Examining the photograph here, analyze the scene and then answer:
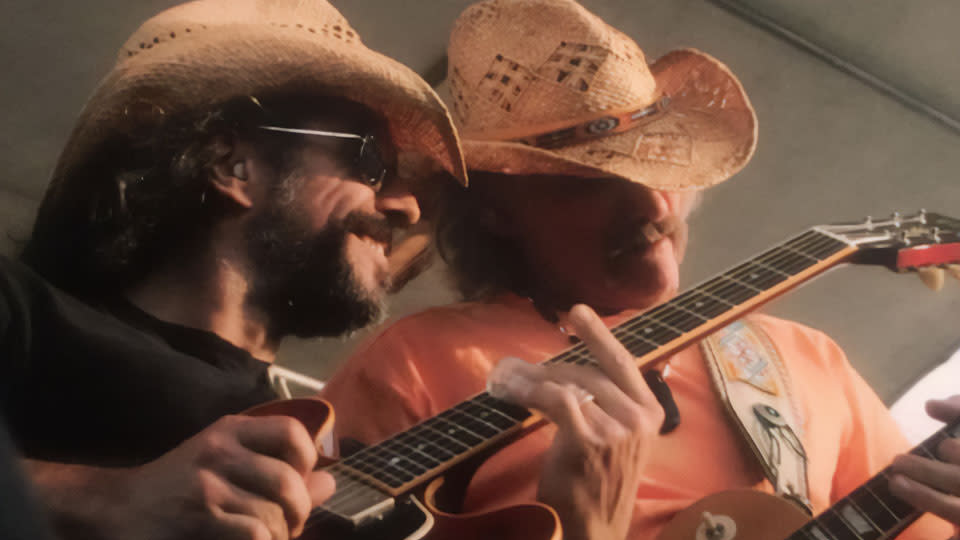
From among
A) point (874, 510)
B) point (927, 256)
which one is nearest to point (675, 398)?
point (874, 510)

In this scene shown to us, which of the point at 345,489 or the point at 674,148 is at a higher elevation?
the point at 674,148

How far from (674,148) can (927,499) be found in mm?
369

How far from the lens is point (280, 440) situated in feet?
1.54

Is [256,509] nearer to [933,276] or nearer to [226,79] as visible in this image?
[226,79]

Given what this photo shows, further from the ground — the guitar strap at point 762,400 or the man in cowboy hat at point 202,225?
the man in cowboy hat at point 202,225

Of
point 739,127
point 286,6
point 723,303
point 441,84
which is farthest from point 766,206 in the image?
point 286,6

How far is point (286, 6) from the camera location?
27.8 inches

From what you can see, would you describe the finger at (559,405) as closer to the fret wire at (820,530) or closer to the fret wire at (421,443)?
the fret wire at (421,443)

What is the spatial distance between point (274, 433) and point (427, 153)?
33 centimetres

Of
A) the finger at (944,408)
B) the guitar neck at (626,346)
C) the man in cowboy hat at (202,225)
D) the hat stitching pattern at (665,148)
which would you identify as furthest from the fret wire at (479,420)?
the finger at (944,408)

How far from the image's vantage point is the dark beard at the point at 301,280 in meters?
0.63

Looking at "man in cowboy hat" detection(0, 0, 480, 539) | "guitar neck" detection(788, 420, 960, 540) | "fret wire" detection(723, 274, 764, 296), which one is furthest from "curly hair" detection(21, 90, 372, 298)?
"guitar neck" detection(788, 420, 960, 540)

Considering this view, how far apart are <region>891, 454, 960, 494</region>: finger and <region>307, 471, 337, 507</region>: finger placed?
451mm

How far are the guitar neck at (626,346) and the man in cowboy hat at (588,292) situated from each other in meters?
0.03
